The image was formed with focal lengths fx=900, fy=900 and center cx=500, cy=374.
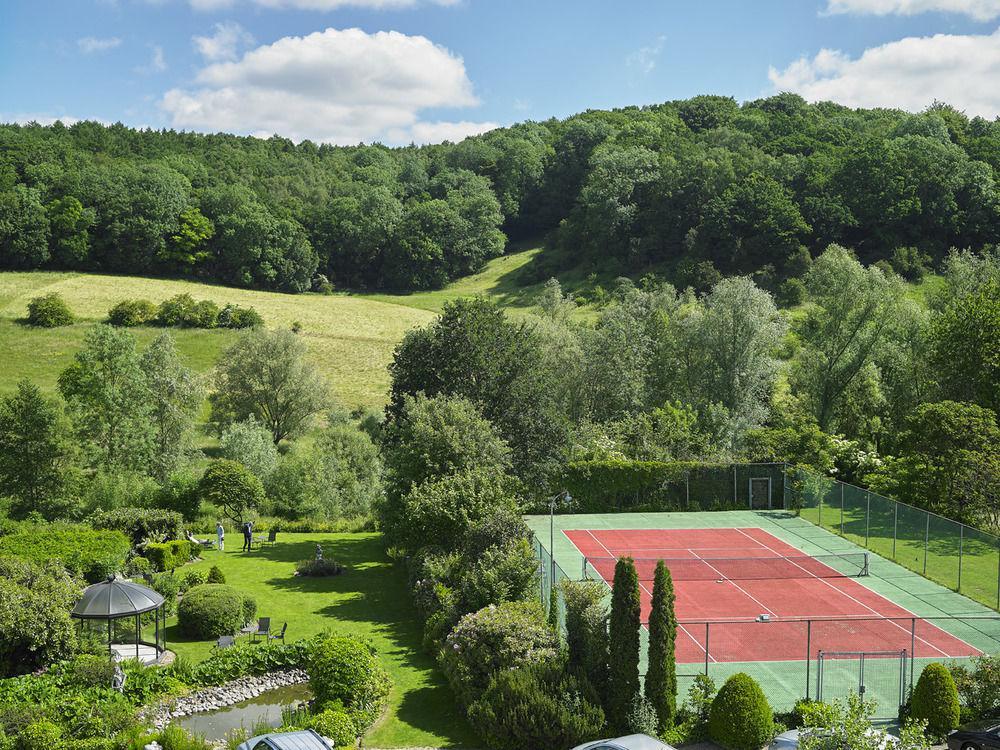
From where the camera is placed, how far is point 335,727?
58.0ft

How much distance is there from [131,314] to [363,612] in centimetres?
5404

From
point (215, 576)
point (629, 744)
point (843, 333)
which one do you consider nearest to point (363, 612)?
point (215, 576)

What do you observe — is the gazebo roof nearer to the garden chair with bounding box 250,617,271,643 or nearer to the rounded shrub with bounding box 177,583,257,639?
the rounded shrub with bounding box 177,583,257,639

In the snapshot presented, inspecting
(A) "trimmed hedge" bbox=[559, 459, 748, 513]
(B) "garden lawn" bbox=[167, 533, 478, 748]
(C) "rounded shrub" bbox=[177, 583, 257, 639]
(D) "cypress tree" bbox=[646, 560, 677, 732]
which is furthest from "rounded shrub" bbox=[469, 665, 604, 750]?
(A) "trimmed hedge" bbox=[559, 459, 748, 513]

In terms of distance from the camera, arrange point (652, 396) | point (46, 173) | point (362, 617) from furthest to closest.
Answer: point (46, 173) → point (652, 396) → point (362, 617)

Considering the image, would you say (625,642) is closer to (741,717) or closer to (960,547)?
(741,717)

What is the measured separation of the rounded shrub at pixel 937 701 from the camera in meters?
18.2

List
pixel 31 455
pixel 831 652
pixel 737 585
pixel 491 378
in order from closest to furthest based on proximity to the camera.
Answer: pixel 831 652 < pixel 737 585 < pixel 491 378 < pixel 31 455

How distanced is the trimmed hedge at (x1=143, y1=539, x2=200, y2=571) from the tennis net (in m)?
14.6

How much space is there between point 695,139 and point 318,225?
4729 cm

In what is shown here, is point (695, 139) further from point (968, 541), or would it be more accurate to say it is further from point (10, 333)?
point (968, 541)

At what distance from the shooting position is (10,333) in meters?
68.0

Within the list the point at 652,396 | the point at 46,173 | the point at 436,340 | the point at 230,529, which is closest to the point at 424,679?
the point at 436,340

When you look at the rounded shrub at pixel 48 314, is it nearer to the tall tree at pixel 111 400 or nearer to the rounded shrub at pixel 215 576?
the tall tree at pixel 111 400
